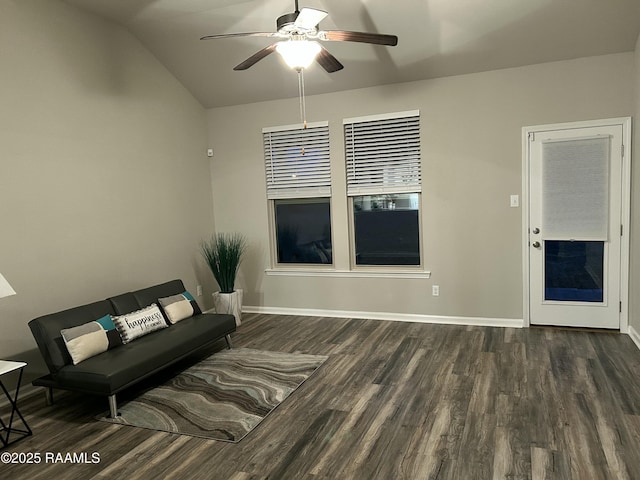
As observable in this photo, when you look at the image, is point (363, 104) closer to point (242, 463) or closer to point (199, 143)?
point (199, 143)

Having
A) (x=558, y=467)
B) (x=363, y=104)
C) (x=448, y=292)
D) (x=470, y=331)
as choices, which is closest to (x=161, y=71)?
(x=363, y=104)

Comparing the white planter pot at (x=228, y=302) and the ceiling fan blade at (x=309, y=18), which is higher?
the ceiling fan blade at (x=309, y=18)

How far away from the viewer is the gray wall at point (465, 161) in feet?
14.8

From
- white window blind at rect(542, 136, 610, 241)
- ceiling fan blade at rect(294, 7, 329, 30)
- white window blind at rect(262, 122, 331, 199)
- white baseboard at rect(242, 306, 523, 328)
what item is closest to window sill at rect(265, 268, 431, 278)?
white baseboard at rect(242, 306, 523, 328)

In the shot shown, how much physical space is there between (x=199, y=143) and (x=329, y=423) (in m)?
3.94

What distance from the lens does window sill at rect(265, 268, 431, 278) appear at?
5.24 meters

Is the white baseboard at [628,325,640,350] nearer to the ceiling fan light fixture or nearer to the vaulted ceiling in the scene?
the vaulted ceiling

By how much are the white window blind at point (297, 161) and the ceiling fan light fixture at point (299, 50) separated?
2.34 m

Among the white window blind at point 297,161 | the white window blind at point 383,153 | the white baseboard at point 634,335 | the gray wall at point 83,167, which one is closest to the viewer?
the gray wall at point 83,167

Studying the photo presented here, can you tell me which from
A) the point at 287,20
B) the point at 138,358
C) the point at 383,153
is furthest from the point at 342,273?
the point at 287,20

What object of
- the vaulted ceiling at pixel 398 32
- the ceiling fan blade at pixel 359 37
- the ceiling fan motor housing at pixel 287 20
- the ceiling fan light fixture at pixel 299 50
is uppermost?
the vaulted ceiling at pixel 398 32

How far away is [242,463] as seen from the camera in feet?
8.57

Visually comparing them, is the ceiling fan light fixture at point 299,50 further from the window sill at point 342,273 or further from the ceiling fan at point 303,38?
the window sill at point 342,273

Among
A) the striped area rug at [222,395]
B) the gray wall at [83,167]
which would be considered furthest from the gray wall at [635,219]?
the gray wall at [83,167]
